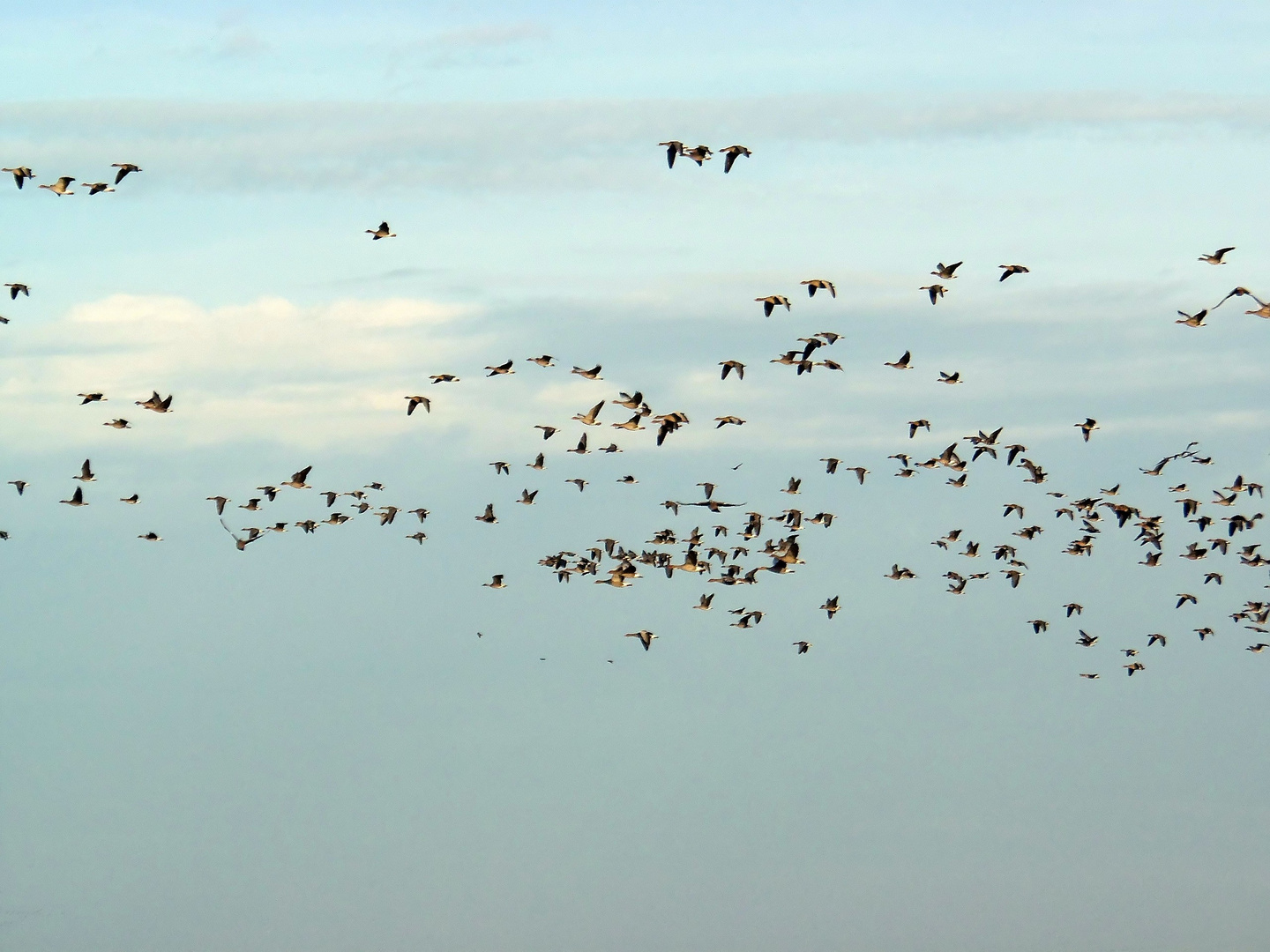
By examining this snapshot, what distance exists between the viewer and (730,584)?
12375 cm

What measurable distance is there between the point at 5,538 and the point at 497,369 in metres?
31.9

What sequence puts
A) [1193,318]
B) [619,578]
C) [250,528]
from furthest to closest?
[250,528] → [619,578] → [1193,318]

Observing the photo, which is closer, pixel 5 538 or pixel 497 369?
pixel 497 369

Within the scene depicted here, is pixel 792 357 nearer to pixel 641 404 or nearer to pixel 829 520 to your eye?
pixel 641 404

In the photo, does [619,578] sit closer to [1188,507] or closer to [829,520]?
[829,520]

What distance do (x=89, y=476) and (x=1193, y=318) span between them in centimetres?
5693

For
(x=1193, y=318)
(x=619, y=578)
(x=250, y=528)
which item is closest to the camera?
(x=1193, y=318)

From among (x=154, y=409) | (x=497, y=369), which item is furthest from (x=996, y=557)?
(x=154, y=409)

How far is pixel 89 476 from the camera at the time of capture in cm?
11269

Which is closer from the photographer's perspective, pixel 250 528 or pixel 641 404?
pixel 641 404

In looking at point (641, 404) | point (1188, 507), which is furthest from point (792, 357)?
point (1188, 507)

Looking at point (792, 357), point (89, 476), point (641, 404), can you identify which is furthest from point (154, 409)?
point (792, 357)

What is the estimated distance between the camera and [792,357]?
10931 cm

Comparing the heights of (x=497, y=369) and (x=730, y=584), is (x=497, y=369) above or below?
above
